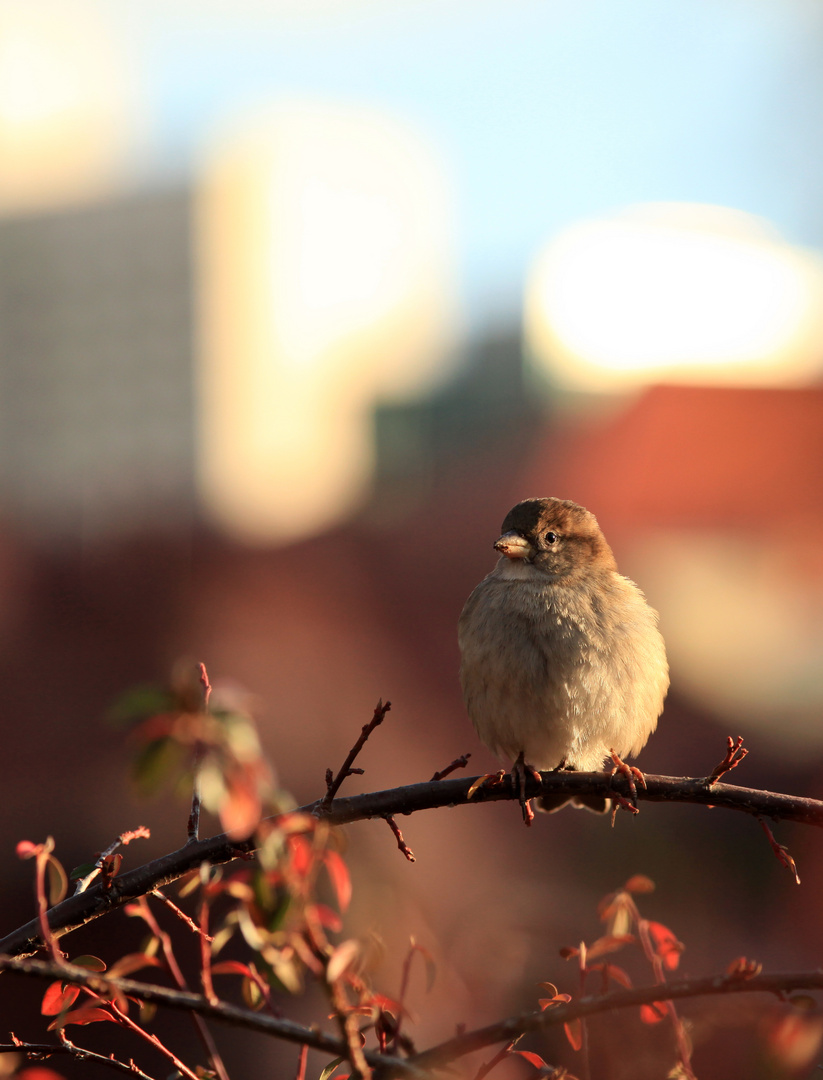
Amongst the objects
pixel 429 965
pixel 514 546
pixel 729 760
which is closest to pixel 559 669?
pixel 514 546

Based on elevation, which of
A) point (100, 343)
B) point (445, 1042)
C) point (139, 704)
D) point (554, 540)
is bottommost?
point (100, 343)

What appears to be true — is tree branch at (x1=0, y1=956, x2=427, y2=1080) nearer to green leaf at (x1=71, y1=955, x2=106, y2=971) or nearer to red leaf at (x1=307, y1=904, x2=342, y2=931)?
red leaf at (x1=307, y1=904, x2=342, y2=931)

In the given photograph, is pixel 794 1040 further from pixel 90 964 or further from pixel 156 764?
pixel 90 964

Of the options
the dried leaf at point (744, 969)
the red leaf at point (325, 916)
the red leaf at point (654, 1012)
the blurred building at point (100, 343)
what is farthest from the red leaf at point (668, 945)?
the blurred building at point (100, 343)

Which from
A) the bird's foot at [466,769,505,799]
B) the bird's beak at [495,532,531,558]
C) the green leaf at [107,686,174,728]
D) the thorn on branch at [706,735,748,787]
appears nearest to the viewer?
the green leaf at [107,686,174,728]

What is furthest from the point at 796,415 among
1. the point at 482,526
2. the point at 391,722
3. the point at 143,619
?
the point at 143,619

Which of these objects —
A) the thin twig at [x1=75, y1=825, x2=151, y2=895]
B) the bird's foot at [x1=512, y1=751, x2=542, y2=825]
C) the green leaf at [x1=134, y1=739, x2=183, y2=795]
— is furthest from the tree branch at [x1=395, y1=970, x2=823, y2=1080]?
the bird's foot at [x1=512, y1=751, x2=542, y2=825]
